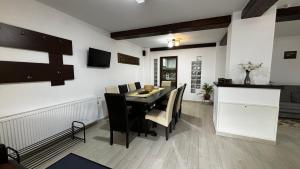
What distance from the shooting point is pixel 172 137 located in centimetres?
272

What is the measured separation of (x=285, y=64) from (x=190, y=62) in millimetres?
3157

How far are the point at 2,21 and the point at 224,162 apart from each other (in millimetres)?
3778

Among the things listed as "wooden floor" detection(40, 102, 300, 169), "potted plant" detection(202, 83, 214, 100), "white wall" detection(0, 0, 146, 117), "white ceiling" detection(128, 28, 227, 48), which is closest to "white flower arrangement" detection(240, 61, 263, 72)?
"wooden floor" detection(40, 102, 300, 169)

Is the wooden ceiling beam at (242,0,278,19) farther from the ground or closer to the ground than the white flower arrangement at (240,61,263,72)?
farther from the ground

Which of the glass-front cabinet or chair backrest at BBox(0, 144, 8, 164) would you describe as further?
the glass-front cabinet

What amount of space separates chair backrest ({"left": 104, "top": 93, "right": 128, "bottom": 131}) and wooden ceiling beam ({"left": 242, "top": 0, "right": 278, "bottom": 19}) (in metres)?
2.55

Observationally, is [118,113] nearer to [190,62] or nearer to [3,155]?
[3,155]

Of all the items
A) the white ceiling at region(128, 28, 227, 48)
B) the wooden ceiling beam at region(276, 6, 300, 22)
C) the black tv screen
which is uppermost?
the white ceiling at region(128, 28, 227, 48)

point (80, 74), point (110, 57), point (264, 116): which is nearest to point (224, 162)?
point (264, 116)

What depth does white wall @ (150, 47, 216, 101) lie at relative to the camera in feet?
18.3

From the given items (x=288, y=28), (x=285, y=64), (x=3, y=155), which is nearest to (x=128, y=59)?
(x=3, y=155)

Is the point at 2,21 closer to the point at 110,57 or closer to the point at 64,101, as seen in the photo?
the point at 64,101

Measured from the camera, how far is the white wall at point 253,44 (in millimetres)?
2559

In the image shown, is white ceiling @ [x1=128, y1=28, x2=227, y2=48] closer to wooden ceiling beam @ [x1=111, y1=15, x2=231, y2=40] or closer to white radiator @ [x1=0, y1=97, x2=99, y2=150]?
wooden ceiling beam @ [x1=111, y1=15, x2=231, y2=40]
